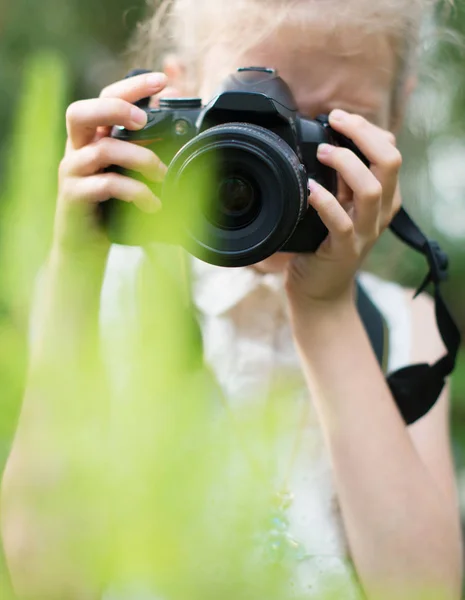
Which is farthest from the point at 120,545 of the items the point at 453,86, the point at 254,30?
the point at 453,86

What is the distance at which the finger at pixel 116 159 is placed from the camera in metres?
0.73

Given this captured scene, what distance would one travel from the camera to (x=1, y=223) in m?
0.23

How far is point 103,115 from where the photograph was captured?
744 millimetres

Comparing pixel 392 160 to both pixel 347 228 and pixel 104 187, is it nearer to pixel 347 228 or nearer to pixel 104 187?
pixel 347 228

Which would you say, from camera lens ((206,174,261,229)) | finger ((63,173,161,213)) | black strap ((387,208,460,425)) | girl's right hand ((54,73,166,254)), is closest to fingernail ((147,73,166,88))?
girl's right hand ((54,73,166,254))

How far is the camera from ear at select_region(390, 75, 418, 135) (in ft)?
3.45

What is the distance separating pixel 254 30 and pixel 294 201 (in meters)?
0.38

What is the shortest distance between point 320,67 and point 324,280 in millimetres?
261

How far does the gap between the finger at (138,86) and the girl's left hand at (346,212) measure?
0.19m

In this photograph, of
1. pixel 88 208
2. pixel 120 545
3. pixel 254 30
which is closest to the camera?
pixel 120 545

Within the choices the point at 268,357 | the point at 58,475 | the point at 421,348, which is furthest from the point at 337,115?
the point at 58,475

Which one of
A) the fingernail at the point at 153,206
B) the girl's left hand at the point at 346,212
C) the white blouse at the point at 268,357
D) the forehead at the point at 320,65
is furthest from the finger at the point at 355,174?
the fingernail at the point at 153,206

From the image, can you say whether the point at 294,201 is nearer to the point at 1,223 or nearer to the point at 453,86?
the point at 1,223

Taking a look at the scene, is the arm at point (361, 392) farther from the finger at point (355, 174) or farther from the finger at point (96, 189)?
the finger at point (96, 189)
